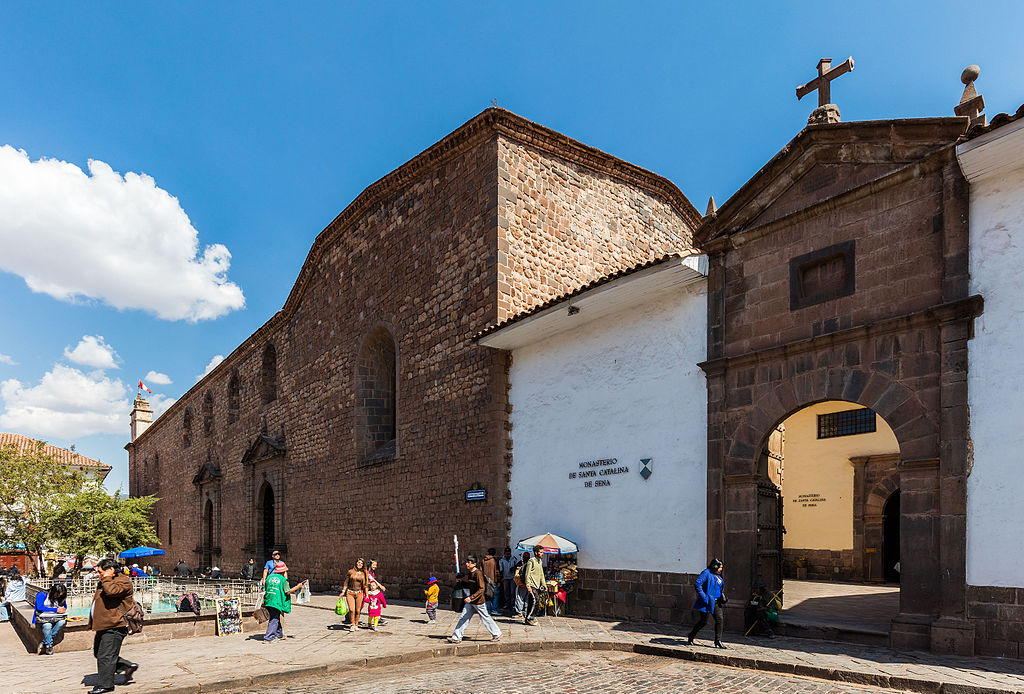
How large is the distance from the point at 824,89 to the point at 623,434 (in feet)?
18.9

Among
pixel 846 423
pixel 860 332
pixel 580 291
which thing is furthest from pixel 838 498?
pixel 860 332

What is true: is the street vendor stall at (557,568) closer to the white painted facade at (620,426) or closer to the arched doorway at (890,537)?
the white painted facade at (620,426)

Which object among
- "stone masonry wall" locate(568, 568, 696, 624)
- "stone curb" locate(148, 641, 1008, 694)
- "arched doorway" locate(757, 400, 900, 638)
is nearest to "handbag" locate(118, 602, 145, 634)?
"stone curb" locate(148, 641, 1008, 694)

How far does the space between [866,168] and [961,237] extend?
151 cm

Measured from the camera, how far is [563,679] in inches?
281

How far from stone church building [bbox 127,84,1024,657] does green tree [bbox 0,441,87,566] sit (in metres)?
12.4

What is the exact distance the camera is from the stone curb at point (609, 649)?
21.0ft

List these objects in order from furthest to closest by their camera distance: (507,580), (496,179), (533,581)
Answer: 1. (496,179)
2. (507,580)
3. (533,581)

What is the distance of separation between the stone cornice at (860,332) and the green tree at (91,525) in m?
25.9

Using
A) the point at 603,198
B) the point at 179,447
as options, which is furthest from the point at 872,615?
the point at 179,447

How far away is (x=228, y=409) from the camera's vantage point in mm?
30078

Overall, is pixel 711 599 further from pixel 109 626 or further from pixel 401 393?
pixel 401 393

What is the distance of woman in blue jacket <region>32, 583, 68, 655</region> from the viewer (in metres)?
9.95

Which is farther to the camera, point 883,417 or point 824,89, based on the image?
point 824,89
